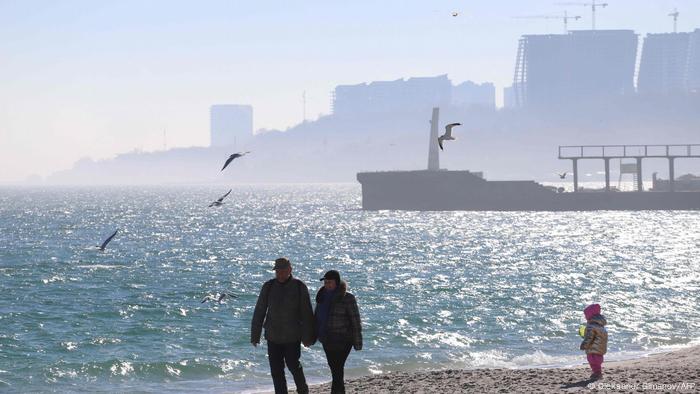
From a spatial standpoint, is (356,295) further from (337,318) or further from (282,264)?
(282,264)

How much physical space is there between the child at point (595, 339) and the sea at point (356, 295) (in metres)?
5.99

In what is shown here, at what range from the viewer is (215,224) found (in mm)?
103812

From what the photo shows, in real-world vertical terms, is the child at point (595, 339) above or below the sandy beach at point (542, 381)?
above

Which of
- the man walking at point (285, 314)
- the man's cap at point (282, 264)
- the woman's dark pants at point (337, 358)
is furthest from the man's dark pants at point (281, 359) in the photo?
the man's cap at point (282, 264)

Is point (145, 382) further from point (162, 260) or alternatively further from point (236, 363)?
point (162, 260)

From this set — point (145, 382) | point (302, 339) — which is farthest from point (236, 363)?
point (302, 339)

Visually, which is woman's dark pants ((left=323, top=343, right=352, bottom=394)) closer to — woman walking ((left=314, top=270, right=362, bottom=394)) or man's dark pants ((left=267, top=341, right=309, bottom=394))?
woman walking ((left=314, top=270, right=362, bottom=394))

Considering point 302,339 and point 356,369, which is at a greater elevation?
point 302,339

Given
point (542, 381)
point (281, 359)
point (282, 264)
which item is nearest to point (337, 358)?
point (281, 359)

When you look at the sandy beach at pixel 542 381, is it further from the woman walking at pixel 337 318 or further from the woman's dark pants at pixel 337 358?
the woman walking at pixel 337 318

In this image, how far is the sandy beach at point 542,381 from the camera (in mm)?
15523

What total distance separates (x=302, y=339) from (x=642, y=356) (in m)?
12.7

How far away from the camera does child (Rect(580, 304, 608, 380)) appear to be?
1659 cm

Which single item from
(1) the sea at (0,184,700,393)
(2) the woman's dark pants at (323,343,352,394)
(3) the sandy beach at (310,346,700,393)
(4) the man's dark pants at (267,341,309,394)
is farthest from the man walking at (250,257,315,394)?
(1) the sea at (0,184,700,393)
